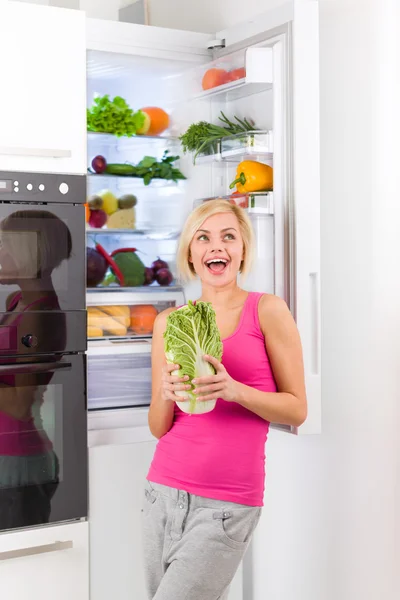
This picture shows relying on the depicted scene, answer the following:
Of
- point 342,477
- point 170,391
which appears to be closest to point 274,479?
point 342,477

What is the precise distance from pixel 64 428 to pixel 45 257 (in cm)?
49

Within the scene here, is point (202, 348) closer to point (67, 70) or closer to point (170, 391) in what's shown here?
point (170, 391)

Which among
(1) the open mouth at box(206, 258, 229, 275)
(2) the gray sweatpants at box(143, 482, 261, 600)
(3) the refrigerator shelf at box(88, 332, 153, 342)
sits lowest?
(2) the gray sweatpants at box(143, 482, 261, 600)

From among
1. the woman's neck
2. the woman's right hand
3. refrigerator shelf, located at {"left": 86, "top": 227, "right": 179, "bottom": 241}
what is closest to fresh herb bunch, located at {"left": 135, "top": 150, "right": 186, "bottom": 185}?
refrigerator shelf, located at {"left": 86, "top": 227, "right": 179, "bottom": 241}

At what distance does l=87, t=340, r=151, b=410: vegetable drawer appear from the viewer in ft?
8.70

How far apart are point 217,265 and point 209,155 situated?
2.15ft

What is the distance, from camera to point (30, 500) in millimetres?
2271

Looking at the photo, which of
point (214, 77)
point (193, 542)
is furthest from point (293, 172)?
point (193, 542)

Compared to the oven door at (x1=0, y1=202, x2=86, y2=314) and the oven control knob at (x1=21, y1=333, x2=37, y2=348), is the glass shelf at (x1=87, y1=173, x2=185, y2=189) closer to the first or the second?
the oven door at (x1=0, y1=202, x2=86, y2=314)

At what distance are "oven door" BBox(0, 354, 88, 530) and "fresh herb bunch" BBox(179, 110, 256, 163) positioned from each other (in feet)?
2.60

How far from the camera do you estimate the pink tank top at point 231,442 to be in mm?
1876

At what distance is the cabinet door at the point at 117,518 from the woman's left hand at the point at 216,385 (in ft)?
2.73

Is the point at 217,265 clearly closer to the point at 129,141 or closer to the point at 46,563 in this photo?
the point at 129,141

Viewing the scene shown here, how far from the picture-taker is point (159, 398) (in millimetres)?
1987
